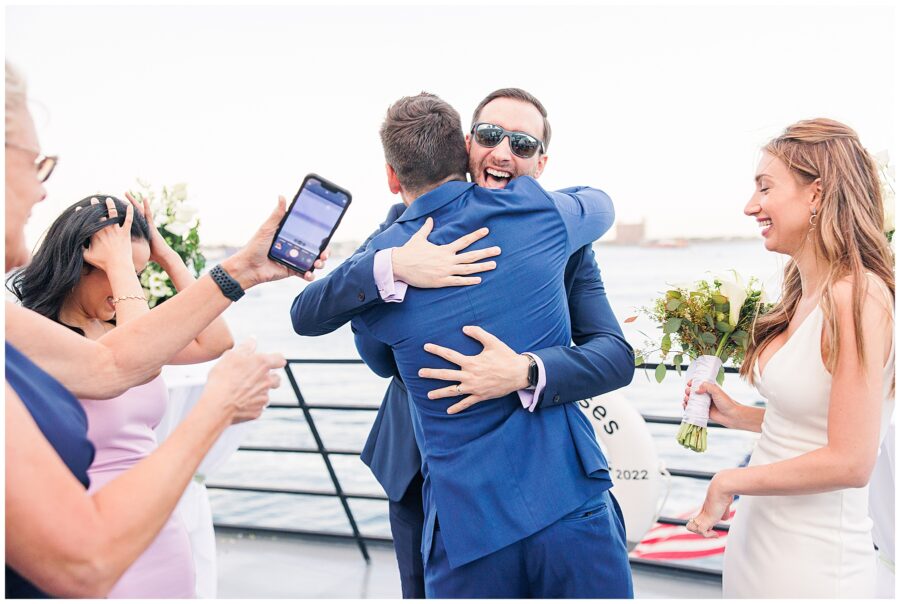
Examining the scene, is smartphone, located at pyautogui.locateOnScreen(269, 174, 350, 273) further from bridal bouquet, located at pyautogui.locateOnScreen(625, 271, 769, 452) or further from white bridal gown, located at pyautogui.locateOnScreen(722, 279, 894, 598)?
white bridal gown, located at pyautogui.locateOnScreen(722, 279, 894, 598)

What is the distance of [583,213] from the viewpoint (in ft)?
5.27

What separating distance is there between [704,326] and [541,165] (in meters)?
0.57

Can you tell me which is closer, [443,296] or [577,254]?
[443,296]

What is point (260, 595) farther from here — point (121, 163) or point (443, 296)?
point (121, 163)

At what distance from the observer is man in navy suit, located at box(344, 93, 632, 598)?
1.48 m

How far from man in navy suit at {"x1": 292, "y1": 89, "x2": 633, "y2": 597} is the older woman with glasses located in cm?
37

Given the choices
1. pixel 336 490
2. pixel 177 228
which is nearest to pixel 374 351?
pixel 177 228

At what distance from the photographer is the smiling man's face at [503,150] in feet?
5.66

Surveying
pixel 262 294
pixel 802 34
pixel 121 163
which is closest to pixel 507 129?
pixel 802 34

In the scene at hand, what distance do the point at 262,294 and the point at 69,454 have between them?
3891 cm

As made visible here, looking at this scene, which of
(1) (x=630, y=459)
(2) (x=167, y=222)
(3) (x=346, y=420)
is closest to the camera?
(2) (x=167, y=222)

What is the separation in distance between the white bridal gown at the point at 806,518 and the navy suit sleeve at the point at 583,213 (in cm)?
47

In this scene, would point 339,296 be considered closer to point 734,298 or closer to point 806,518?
point 734,298

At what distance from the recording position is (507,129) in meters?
1.74
